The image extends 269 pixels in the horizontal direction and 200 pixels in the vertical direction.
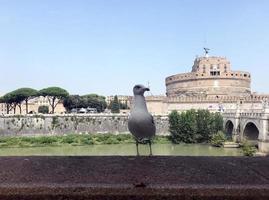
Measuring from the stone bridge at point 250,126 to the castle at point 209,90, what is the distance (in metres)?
11.0

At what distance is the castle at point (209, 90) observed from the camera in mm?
68375

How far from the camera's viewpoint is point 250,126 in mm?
48625

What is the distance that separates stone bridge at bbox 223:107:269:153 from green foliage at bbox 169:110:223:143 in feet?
9.53

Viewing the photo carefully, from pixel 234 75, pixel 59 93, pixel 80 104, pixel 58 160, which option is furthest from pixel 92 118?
pixel 58 160

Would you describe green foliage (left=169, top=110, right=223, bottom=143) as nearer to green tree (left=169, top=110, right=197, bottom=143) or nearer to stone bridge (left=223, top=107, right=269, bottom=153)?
green tree (left=169, top=110, right=197, bottom=143)

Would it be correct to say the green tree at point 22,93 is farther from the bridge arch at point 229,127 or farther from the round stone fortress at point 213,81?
the bridge arch at point 229,127

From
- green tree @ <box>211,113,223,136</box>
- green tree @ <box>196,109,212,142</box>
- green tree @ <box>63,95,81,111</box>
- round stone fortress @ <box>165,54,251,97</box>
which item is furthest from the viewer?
green tree @ <box>63,95,81,111</box>

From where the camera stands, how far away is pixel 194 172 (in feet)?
8.90

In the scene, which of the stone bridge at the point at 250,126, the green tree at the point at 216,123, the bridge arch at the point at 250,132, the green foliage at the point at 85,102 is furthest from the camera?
the green foliage at the point at 85,102

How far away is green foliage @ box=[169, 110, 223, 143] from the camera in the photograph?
163 feet

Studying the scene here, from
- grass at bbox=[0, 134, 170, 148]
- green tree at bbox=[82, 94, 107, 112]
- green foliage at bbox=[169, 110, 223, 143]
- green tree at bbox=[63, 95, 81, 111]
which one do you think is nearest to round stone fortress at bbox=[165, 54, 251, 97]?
green tree at bbox=[82, 94, 107, 112]

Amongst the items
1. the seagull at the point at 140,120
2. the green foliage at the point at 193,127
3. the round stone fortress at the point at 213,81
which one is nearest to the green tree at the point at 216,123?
the green foliage at the point at 193,127

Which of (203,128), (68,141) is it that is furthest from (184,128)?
(68,141)

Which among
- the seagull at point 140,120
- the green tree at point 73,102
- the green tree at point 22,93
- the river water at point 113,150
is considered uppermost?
the green tree at point 22,93
